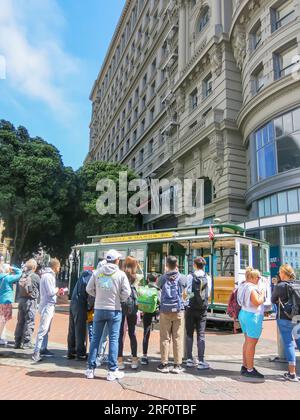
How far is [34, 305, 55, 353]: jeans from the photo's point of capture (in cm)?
696

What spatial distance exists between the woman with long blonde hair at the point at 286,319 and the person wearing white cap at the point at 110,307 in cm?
276

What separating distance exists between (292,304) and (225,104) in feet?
63.8

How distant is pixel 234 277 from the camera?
13.0m

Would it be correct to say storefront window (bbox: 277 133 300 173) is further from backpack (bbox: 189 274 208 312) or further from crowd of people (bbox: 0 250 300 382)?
backpack (bbox: 189 274 208 312)

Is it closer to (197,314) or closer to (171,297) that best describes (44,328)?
(171,297)

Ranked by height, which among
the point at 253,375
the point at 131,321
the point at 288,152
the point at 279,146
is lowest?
the point at 253,375

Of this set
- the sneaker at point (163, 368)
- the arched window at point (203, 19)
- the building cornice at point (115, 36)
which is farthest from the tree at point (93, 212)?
the building cornice at point (115, 36)

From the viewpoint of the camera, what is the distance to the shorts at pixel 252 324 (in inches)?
250

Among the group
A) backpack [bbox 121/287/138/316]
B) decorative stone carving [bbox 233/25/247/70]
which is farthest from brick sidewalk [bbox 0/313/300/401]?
decorative stone carving [bbox 233/25/247/70]

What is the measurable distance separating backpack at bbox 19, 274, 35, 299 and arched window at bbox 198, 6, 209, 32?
89.4ft

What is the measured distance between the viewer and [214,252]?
538 inches

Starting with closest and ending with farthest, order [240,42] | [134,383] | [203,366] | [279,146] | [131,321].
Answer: [134,383] < [131,321] < [203,366] < [279,146] < [240,42]

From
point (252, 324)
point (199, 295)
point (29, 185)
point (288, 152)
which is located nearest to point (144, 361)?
point (199, 295)
